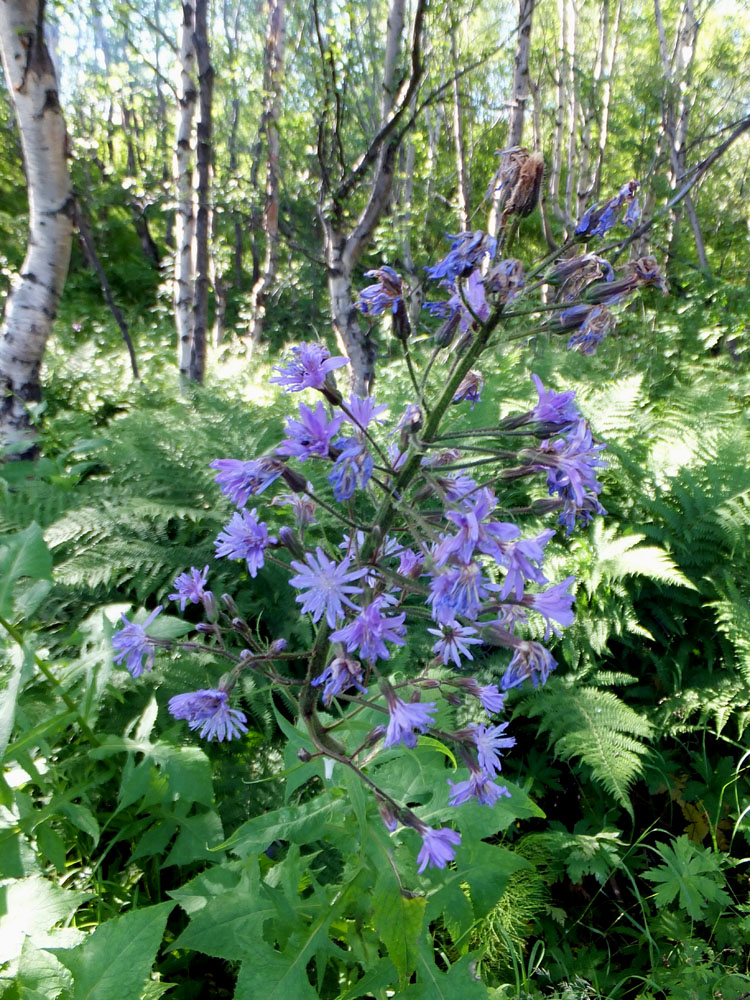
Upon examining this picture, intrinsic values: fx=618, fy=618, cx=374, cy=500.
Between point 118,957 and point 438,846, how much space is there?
64cm

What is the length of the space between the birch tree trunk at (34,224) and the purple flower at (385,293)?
3.30 m

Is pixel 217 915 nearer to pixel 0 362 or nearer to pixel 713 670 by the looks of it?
pixel 713 670

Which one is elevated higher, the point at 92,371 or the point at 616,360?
the point at 92,371

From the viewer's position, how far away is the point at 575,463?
38.4 inches

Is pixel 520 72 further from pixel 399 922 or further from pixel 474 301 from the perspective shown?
pixel 399 922

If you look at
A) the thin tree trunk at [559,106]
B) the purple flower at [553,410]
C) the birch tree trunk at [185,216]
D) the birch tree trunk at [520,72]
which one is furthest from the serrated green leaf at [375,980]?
the thin tree trunk at [559,106]

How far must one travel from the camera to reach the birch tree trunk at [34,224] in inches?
145

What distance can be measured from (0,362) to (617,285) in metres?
4.25

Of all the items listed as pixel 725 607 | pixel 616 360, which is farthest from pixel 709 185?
pixel 725 607

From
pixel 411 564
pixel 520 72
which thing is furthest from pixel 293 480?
pixel 520 72

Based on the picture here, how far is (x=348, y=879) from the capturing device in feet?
4.34

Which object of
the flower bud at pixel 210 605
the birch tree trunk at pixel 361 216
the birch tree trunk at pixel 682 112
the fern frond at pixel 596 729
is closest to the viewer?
the flower bud at pixel 210 605

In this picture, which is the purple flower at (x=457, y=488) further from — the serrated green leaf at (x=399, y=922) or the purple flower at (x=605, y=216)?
the serrated green leaf at (x=399, y=922)

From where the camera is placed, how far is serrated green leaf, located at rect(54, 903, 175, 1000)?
1.14m
